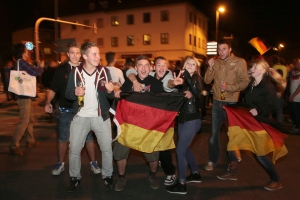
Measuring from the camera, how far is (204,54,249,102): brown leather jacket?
5164mm

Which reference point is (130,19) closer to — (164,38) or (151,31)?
(151,31)

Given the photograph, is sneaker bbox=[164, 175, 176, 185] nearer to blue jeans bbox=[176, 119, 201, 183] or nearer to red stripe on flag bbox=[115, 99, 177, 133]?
blue jeans bbox=[176, 119, 201, 183]

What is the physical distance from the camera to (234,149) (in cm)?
498

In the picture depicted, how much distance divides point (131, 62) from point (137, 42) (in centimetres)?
3562

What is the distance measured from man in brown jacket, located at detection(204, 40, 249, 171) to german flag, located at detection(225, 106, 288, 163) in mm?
392

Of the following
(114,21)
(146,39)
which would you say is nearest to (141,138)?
(146,39)

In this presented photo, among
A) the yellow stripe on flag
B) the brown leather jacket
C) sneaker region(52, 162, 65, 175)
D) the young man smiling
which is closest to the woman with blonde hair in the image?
the yellow stripe on flag

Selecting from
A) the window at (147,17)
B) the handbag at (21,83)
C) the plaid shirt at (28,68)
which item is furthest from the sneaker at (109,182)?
the window at (147,17)

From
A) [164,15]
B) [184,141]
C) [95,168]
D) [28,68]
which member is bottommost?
[95,168]

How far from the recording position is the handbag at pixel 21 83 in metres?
6.34

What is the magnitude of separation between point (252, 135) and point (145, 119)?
170 cm

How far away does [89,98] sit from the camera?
447 cm

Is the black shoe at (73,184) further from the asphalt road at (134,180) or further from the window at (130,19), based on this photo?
the window at (130,19)

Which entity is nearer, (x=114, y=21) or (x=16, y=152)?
(x=16, y=152)
